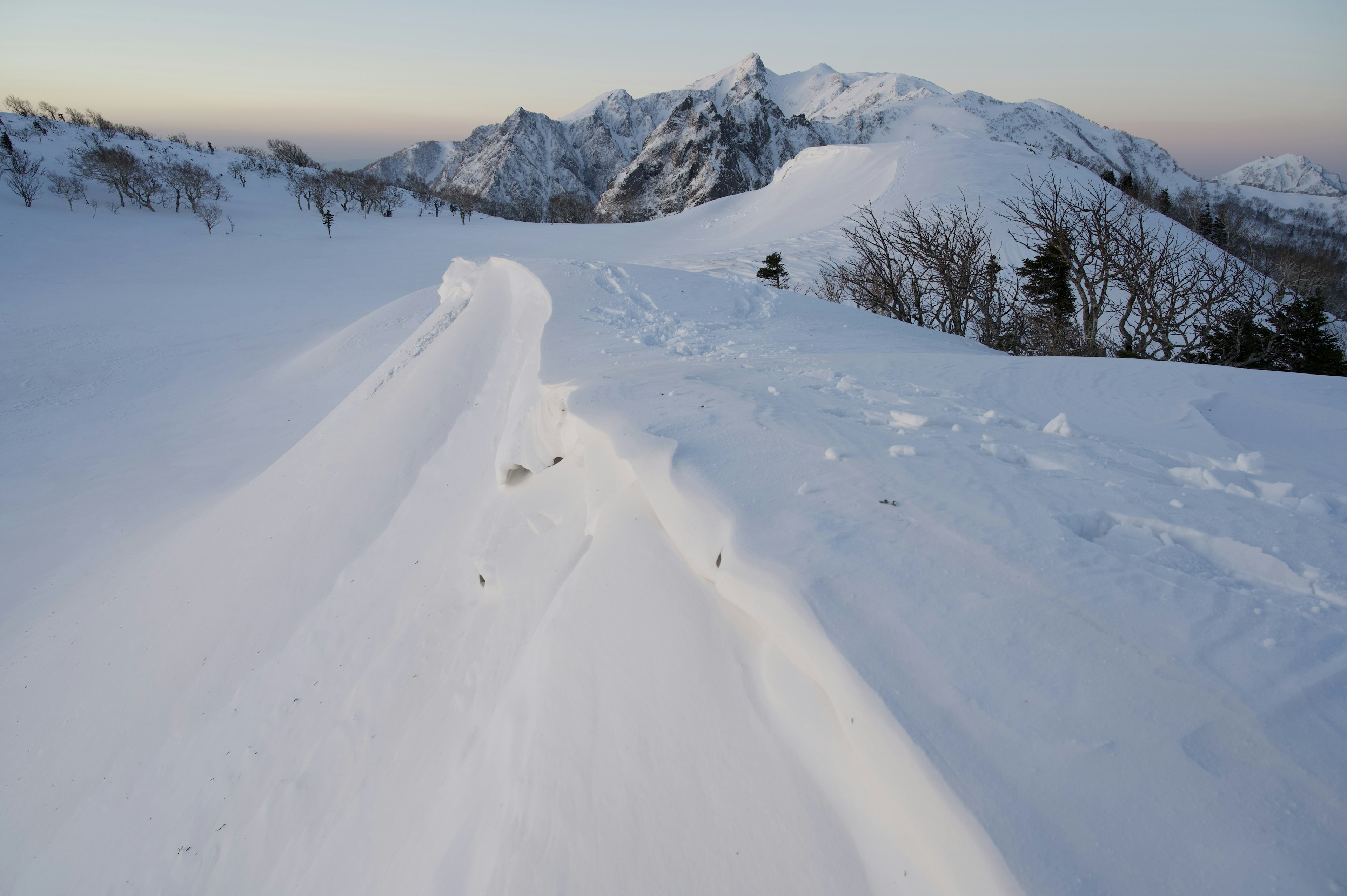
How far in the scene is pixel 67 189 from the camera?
29078 mm

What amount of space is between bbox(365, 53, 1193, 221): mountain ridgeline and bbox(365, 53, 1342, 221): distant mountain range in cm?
30

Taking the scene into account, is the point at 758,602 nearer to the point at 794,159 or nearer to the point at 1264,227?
the point at 794,159

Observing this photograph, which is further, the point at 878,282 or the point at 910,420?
the point at 878,282

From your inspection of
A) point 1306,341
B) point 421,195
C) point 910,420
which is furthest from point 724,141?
point 910,420

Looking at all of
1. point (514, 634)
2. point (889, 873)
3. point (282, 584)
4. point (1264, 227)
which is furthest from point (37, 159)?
point (1264, 227)

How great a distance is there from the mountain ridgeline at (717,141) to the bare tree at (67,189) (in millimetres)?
39426

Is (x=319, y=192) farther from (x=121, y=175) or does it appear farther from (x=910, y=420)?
(x=910, y=420)

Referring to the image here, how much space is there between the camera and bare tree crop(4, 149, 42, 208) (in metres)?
27.3

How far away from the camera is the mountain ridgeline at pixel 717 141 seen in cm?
9631

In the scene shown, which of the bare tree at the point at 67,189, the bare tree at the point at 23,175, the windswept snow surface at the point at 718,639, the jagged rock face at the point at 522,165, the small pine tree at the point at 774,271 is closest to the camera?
the windswept snow surface at the point at 718,639

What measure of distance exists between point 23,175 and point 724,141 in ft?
288

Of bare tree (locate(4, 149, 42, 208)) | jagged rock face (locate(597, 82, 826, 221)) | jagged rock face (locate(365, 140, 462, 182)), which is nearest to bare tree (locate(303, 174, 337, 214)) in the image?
bare tree (locate(4, 149, 42, 208))

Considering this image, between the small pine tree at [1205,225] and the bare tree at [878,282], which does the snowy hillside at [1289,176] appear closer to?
the small pine tree at [1205,225]

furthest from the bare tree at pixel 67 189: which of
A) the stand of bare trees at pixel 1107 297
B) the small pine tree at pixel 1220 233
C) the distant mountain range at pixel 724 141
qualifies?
the small pine tree at pixel 1220 233
